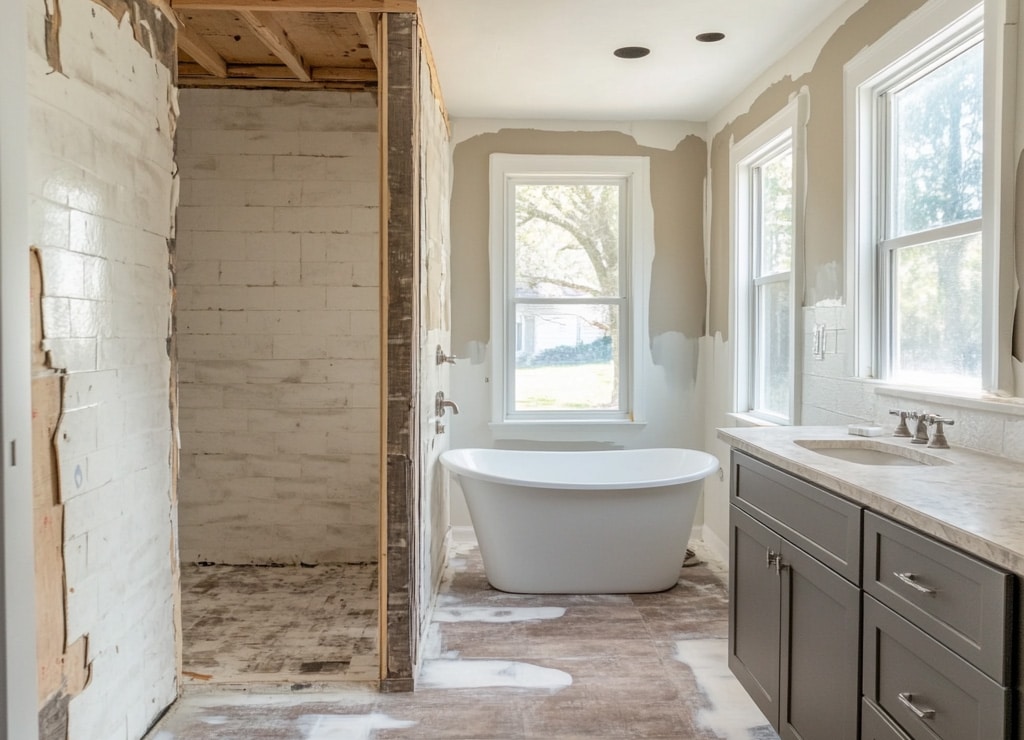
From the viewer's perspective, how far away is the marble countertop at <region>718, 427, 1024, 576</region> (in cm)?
129

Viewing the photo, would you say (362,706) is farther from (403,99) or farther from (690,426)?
(690,426)

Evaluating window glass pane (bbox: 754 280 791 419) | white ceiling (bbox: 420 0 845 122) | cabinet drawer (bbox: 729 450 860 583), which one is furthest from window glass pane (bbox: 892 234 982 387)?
white ceiling (bbox: 420 0 845 122)

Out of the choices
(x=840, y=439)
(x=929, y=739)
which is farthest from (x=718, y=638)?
(x=929, y=739)

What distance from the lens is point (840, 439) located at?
245 centimetres

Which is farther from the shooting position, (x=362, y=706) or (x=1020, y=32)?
(x=362, y=706)

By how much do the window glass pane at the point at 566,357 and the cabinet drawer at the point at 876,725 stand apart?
9.96ft

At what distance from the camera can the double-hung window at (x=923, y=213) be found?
2.29 metres

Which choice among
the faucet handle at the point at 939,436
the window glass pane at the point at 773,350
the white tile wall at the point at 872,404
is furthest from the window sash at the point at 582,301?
the faucet handle at the point at 939,436

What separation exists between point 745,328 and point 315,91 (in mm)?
2572

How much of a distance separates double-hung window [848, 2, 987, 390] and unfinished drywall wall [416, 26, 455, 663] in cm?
162

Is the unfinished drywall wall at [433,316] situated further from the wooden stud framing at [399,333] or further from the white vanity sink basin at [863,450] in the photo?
the white vanity sink basin at [863,450]

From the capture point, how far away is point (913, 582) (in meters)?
1.49

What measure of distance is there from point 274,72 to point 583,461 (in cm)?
258

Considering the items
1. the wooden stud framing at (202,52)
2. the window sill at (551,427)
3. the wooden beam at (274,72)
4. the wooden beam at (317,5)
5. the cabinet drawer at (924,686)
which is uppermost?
the wooden beam at (274,72)
